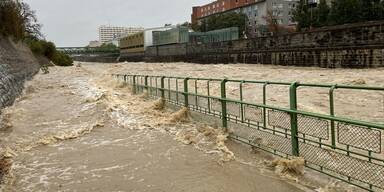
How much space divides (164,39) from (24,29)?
46176 mm

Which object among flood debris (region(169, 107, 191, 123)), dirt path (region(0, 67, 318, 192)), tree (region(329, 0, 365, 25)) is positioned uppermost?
tree (region(329, 0, 365, 25))

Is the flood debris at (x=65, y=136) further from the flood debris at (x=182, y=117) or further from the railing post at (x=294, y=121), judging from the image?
the railing post at (x=294, y=121)

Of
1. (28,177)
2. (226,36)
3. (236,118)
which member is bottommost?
(28,177)

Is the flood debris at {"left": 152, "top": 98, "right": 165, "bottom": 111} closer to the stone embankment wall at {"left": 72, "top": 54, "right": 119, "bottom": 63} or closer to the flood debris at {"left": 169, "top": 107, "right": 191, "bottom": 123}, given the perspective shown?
the flood debris at {"left": 169, "top": 107, "right": 191, "bottom": 123}

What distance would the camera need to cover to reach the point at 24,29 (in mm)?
43688

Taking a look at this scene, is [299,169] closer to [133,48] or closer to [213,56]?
[213,56]

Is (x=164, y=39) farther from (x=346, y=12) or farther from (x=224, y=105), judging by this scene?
(x=224, y=105)

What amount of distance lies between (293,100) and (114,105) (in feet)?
35.5

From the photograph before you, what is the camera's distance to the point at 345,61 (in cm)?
3303

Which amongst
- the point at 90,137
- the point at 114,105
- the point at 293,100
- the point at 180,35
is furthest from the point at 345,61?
the point at 180,35

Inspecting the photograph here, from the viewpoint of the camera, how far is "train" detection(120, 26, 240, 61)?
72.8 metres

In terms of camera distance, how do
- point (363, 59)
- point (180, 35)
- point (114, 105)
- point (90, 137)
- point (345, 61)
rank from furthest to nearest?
point (180, 35), point (345, 61), point (363, 59), point (114, 105), point (90, 137)

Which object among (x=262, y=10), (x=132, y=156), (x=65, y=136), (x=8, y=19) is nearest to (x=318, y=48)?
(x=8, y=19)

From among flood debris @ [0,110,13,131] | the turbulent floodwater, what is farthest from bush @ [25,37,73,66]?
the turbulent floodwater
